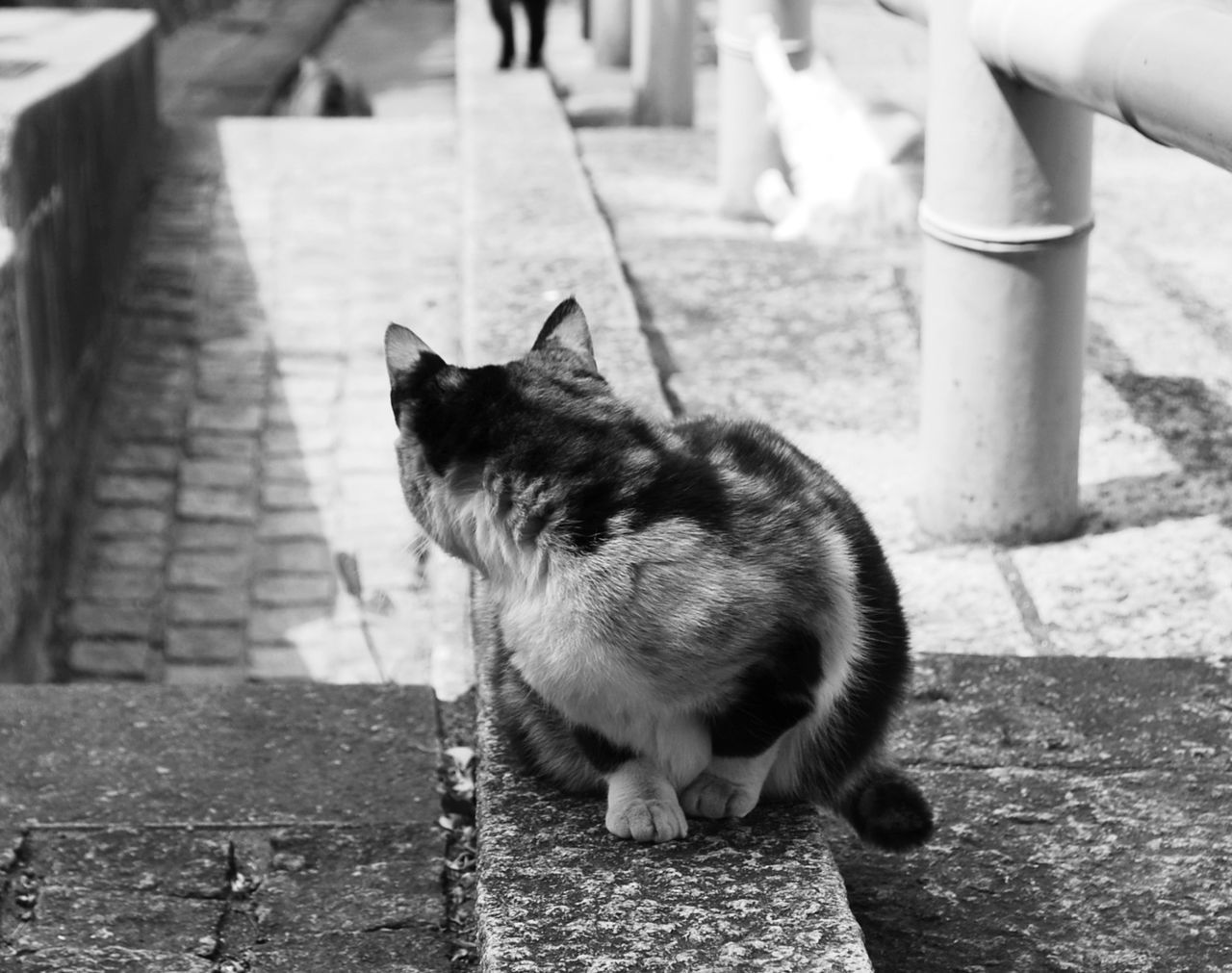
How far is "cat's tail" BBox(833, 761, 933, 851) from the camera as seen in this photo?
235 centimetres

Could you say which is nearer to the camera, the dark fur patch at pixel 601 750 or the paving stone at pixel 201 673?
the dark fur patch at pixel 601 750

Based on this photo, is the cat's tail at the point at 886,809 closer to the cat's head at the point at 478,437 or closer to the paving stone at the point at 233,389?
the cat's head at the point at 478,437

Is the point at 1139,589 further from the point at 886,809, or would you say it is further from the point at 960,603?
the point at 886,809

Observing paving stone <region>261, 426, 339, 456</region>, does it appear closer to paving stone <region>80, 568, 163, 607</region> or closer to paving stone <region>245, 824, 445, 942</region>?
paving stone <region>80, 568, 163, 607</region>

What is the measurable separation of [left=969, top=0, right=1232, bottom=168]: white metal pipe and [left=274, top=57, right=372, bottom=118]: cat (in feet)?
26.3

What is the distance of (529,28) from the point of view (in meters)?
9.95

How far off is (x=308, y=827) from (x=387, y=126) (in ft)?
24.6

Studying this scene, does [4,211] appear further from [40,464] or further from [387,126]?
[387,126]

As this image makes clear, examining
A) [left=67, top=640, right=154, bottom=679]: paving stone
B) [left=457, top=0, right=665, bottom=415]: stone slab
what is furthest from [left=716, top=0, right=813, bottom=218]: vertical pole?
[left=67, top=640, right=154, bottom=679]: paving stone

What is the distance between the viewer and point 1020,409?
3.73 m

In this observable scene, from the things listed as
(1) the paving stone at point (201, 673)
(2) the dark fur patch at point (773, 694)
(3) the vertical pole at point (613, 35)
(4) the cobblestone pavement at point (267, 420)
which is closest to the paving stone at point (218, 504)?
(4) the cobblestone pavement at point (267, 420)

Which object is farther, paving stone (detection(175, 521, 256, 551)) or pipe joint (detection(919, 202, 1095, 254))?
paving stone (detection(175, 521, 256, 551))

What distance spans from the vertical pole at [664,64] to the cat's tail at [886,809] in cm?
734

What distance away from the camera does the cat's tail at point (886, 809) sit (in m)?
2.35
